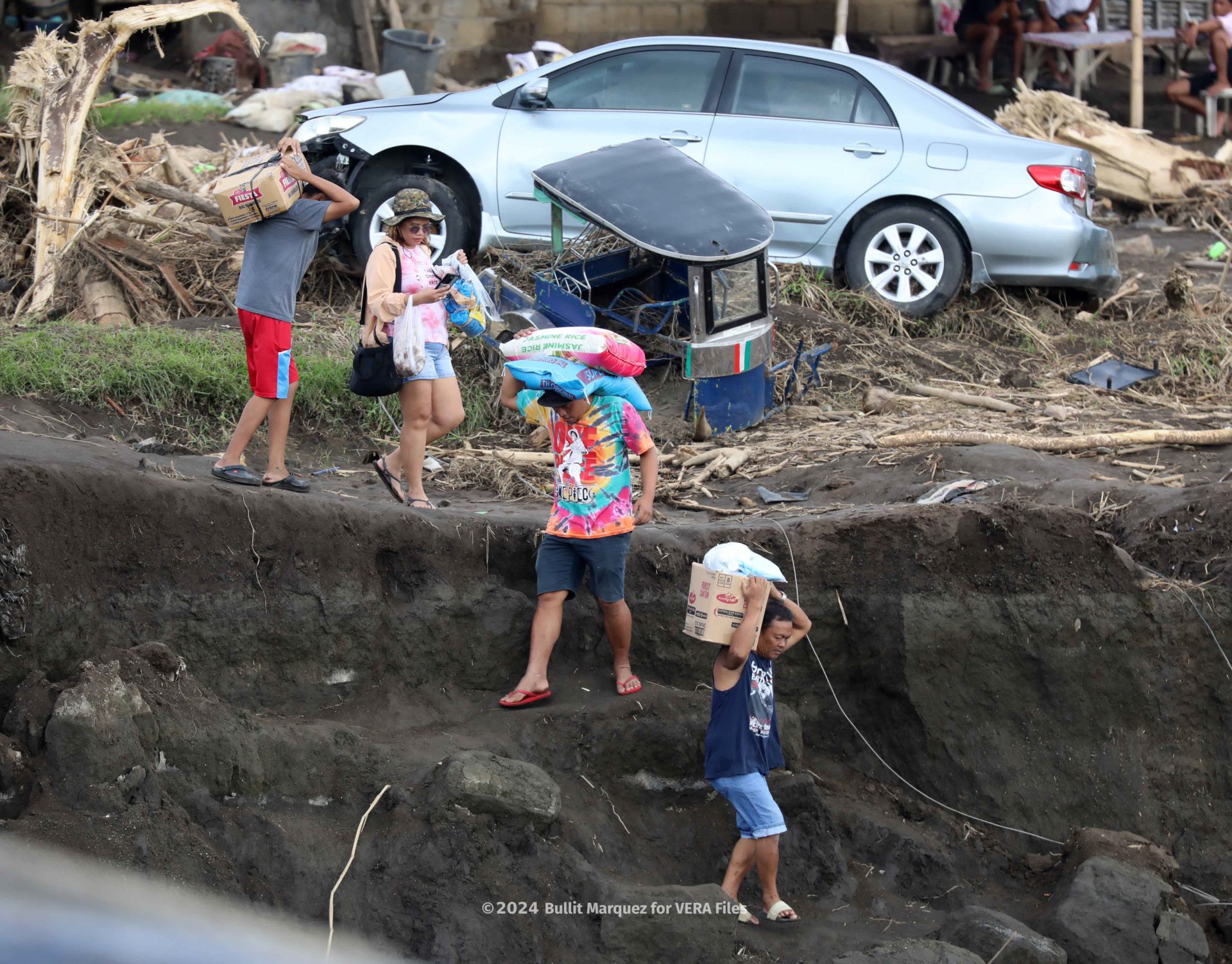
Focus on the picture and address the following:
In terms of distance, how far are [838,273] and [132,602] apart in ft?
20.5

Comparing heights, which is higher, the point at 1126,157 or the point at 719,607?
the point at 1126,157

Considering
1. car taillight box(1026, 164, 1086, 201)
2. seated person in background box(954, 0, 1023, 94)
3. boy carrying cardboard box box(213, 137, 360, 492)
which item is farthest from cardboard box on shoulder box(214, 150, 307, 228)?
seated person in background box(954, 0, 1023, 94)

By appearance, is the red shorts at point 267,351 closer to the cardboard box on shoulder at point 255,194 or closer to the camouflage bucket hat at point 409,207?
the cardboard box on shoulder at point 255,194

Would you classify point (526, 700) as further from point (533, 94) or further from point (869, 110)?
point (869, 110)

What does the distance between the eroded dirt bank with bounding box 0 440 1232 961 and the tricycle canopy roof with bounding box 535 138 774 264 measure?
2.11 meters

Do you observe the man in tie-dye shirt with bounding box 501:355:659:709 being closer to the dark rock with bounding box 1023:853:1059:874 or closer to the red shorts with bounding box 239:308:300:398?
the red shorts with bounding box 239:308:300:398

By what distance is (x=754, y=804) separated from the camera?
4.79 m

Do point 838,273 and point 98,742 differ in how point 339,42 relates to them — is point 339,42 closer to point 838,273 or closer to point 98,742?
point 838,273

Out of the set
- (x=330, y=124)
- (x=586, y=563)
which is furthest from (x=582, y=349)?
(x=330, y=124)

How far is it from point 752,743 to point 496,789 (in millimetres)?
972

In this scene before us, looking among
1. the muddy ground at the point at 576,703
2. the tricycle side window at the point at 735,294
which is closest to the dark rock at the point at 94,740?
the muddy ground at the point at 576,703

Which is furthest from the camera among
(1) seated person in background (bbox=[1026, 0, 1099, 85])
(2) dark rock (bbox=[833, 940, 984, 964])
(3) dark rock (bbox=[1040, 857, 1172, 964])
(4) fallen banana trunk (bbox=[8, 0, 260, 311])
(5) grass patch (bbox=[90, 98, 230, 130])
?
(1) seated person in background (bbox=[1026, 0, 1099, 85])

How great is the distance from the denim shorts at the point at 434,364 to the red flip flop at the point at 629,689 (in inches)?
61.6

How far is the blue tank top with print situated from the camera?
4.75 meters
